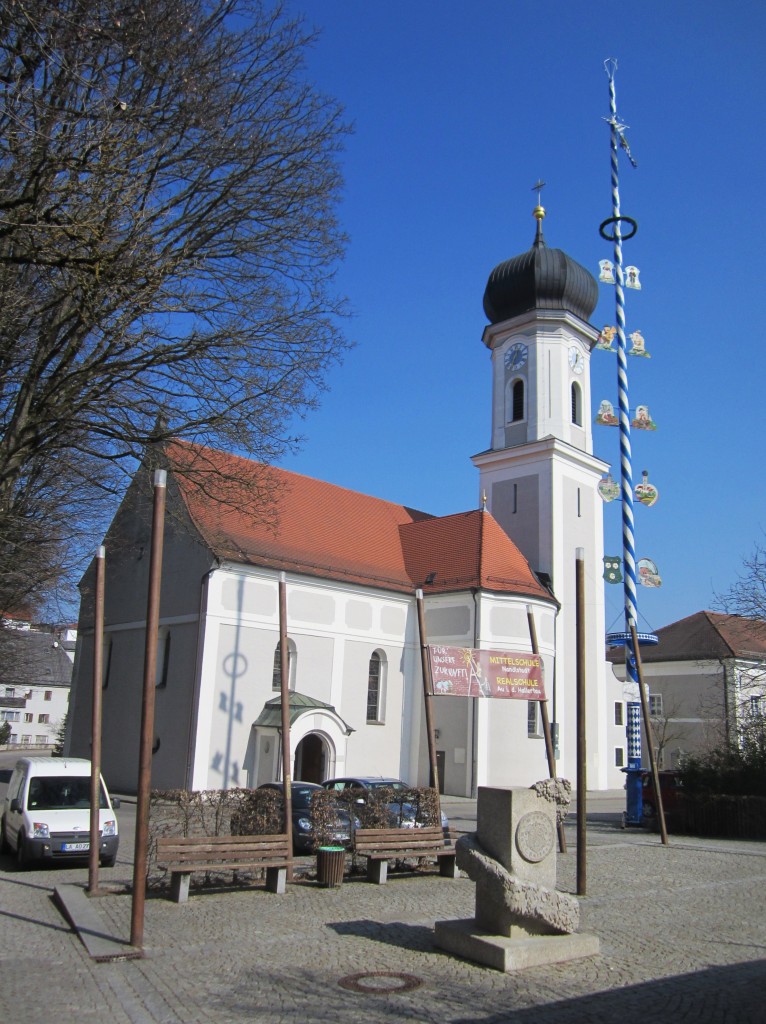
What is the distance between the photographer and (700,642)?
48.9 m

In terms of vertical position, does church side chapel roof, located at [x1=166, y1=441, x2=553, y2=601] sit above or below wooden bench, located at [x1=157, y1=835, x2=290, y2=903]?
above

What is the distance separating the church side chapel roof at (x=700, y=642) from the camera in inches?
1839

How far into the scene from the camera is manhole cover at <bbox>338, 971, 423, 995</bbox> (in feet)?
24.1

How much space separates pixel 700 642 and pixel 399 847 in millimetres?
39562

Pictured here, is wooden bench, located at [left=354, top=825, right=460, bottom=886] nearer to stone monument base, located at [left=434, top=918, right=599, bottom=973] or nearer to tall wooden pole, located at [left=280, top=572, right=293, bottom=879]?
tall wooden pole, located at [left=280, top=572, right=293, bottom=879]

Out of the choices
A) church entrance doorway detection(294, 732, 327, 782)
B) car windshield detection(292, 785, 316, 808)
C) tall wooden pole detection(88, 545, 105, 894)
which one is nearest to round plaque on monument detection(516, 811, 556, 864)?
tall wooden pole detection(88, 545, 105, 894)

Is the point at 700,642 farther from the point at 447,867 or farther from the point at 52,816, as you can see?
the point at 52,816

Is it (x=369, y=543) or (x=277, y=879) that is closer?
(x=277, y=879)

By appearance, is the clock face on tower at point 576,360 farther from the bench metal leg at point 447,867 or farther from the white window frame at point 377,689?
the bench metal leg at point 447,867

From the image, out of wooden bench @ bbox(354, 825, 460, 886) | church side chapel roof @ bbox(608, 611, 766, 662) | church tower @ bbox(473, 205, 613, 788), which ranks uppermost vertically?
church tower @ bbox(473, 205, 613, 788)

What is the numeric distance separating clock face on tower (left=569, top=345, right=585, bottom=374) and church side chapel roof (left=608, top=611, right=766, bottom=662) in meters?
14.5

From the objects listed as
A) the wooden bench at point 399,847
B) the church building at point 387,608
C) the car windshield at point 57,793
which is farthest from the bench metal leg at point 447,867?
the church building at point 387,608

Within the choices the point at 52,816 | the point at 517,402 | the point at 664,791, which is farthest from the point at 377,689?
the point at 52,816

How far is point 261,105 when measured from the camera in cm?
1159
